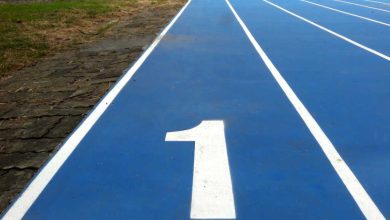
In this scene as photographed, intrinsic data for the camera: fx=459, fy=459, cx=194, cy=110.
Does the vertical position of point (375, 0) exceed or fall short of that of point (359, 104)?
it falls short

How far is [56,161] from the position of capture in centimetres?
495

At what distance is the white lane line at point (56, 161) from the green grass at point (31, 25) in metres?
3.28

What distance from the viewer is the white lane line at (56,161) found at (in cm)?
400

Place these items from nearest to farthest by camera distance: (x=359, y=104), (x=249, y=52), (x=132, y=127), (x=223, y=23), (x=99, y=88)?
(x=132, y=127)
(x=359, y=104)
(x=99, y=88)
(x=249, y=52)
(x=223, y=23)

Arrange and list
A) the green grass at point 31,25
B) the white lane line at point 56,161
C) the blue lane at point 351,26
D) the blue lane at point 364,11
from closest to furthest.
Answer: the white lane line at point 56,161
the green grass at point 31,25
the blue lane at point 351,26
the blue lane at point 364,11

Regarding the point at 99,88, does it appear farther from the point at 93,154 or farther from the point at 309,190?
the point at 309,190

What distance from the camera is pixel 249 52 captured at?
1065 cm

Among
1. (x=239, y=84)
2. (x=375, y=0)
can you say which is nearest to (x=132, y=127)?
(x=239, y=84)

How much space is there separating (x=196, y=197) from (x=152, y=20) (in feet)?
45.6

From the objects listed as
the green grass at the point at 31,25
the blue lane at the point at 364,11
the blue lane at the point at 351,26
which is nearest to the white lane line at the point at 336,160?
the blue lane at the point at 351,26

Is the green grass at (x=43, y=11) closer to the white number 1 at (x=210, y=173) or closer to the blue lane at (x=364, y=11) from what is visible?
the blue lane at (x=364, y=11)

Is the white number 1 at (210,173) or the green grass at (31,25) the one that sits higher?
the white number 1 at (210,173)

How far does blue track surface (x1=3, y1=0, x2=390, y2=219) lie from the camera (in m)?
4.01

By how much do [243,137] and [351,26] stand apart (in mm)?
10827
